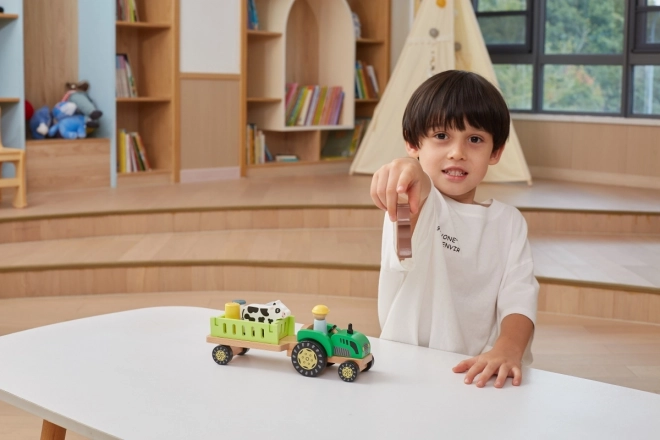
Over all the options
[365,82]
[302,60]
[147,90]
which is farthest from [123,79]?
[365,82]

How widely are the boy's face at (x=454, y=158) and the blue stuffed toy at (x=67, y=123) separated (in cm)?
396

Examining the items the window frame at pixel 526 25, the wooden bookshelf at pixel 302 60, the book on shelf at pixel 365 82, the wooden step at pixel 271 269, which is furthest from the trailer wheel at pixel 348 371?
the window frame at pixel 526 25

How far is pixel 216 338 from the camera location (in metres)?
1.12

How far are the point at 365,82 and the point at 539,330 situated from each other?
12.1 ft

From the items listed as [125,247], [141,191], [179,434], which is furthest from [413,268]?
[141,191]

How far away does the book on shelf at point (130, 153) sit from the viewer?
523cm

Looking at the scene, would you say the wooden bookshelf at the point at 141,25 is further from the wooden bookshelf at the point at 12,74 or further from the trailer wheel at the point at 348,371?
the trailer wheel at the point at 348,371

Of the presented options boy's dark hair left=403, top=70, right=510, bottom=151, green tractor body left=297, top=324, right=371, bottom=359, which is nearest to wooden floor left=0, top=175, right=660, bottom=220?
boy's dark hair left=403, top=70, right=510, bottom=151

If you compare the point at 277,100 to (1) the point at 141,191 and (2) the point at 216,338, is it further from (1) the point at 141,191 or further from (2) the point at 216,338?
(2) the point at 216,338

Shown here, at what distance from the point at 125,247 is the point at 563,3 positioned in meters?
3.88

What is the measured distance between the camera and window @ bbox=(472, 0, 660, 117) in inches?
230

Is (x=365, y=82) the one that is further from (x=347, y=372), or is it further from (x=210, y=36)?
(x=347, y=372)

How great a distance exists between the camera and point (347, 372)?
1.02 m

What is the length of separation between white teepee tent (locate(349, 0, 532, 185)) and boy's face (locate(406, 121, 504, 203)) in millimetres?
4257
